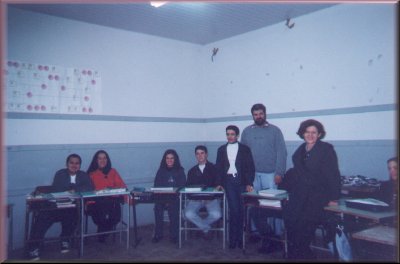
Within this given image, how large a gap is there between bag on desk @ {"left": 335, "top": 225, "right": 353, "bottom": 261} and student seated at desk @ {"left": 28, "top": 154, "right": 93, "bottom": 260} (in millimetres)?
2887

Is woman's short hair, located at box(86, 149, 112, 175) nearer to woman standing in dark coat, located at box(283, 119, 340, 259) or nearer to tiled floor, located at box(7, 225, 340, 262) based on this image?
tiled floor, located at box(7, 225, 340, 262)

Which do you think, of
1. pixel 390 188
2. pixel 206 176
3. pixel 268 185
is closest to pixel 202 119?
pixel 206 176

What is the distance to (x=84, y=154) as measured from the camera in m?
4.84

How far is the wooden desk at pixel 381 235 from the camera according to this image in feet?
7.93

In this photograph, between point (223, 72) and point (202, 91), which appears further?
point (202, 91)

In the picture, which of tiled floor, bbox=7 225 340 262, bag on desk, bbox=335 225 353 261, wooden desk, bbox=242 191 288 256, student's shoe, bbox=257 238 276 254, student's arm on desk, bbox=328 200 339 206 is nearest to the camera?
bag on desk, bbox=335 225 353 261

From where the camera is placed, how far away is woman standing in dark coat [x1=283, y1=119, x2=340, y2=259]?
316 centimetres

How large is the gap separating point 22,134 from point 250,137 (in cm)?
301

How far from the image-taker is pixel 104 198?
4.13 metres

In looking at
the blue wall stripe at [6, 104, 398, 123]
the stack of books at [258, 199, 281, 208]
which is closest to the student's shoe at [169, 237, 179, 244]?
the stack of books at [258, 199, 281, 208]

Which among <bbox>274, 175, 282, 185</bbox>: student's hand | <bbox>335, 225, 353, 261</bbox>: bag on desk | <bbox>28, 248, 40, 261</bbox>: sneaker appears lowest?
<bbox>28, 248, 40, 261</bbox>: sneaker

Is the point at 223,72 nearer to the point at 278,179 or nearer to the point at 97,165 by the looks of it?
the point at 278,179

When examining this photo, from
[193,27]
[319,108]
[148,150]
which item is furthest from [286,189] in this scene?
[193,27]

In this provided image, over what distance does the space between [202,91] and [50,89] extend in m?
2.68
